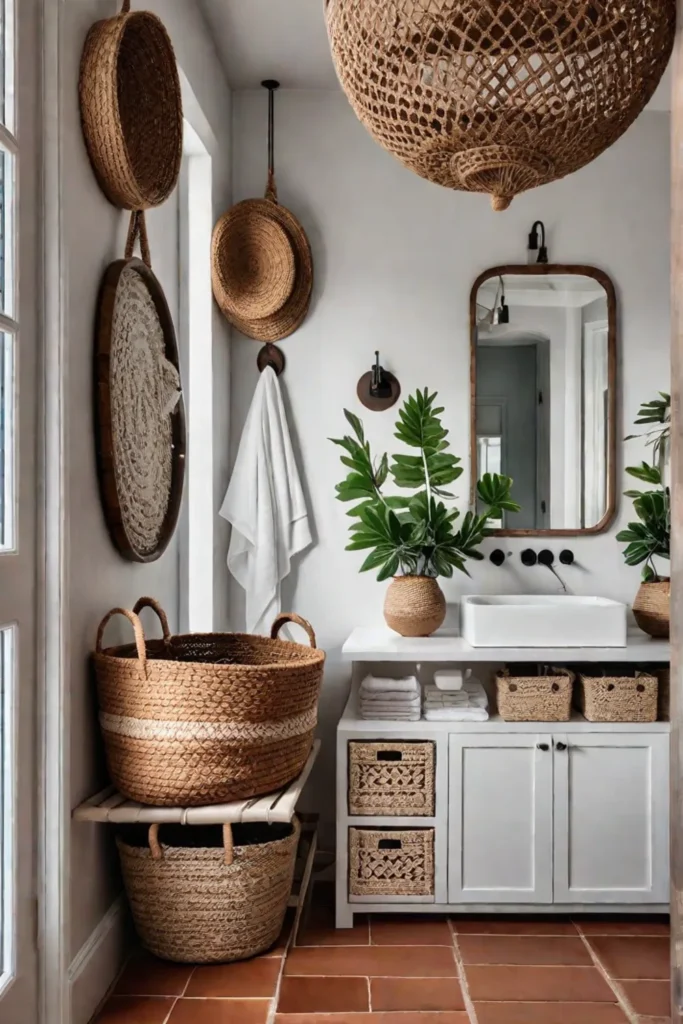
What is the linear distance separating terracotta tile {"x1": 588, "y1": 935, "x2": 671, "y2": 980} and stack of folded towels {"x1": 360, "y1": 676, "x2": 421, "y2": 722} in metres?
0.78

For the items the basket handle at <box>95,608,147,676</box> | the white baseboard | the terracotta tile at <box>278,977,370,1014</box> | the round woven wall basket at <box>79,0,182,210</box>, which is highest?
the round woven wall basket at <box>79,0,182,210</box>

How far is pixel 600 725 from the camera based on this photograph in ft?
8.85

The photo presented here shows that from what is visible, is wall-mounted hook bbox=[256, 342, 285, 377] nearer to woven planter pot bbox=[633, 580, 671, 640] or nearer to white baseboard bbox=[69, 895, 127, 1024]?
woven planter pot bbox=[633, 580, 671, 640]

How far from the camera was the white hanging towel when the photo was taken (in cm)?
321

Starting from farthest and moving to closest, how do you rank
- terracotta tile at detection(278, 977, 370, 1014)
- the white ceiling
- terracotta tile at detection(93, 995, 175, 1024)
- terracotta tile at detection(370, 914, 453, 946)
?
1. the white ceiling
2. terracotta tile at detection(370, 914, 453, 946)
3. terracotta tile at detection(278, 977, 370, 1014)
4. terracotta tile at detection(93, 995, 175, 1024)

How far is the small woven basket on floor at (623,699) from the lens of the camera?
8.87 feet

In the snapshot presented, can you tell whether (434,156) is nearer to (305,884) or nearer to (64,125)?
(64,125)

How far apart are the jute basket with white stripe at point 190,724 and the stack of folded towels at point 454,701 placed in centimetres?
75

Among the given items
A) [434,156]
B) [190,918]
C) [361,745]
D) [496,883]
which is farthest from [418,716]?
[434,156]

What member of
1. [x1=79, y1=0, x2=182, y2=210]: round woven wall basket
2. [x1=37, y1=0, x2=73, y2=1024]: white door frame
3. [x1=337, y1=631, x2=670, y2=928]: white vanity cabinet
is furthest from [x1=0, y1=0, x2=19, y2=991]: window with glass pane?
[x1=337, y1=631, x2=670, y2=928]: white vanity cabinet

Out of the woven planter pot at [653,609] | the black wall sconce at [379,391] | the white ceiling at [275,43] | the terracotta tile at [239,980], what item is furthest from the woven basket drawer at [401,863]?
the white ceiling at [275,43]

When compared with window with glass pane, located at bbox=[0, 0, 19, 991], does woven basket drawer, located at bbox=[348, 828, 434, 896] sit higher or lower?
lower

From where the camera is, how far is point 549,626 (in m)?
2.70

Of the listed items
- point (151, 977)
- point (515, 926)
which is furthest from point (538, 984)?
point (151, 977)
